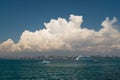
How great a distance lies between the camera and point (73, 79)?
334 ft

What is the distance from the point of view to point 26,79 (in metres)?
104

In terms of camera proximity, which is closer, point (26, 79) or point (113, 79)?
point (113, 79)

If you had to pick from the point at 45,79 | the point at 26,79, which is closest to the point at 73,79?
the point at 45,79

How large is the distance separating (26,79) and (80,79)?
22.6 meters

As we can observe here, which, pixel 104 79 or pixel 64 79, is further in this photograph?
pixel 64 79

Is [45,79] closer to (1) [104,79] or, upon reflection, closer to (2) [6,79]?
(2) [6,79]

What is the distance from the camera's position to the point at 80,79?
99938 mm

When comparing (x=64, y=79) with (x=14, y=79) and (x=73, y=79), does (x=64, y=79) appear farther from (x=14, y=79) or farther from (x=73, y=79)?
(x=14, y=79)

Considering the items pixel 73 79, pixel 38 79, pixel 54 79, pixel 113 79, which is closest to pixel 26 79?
pixel 38 79

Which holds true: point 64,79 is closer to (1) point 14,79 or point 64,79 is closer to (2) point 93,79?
(2) point 93,79

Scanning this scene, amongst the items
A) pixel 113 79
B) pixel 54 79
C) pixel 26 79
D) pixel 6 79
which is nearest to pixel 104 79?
pixel 113 79

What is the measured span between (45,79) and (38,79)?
2.91 metres

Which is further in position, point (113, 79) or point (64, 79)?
point (64, 79)

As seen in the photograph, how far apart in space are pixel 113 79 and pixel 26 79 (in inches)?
1409
